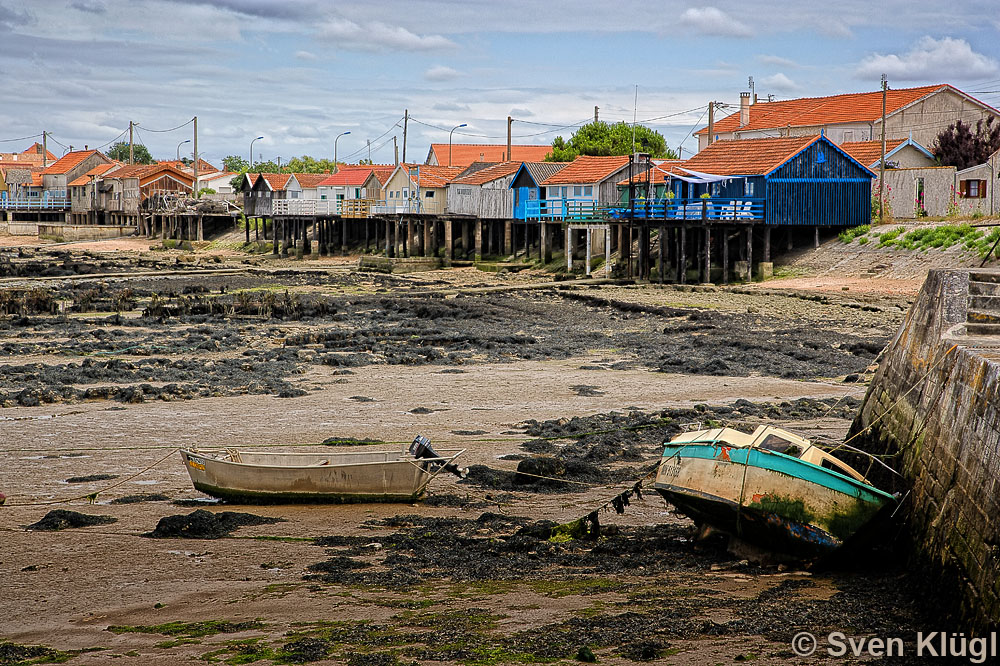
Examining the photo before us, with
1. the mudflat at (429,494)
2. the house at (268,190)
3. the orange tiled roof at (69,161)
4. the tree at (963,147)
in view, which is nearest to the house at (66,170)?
the orange tiled roof at (69,161)

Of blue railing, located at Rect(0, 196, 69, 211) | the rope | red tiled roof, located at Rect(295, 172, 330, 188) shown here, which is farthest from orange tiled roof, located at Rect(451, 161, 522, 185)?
blue railing, located at Rect(0, 196, 69, 211)

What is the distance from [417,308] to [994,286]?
27.1m

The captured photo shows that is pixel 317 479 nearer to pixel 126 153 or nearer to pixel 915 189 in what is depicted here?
pixel 915 189

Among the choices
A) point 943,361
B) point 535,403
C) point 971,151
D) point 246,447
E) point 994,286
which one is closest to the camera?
point 943,361

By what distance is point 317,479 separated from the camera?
14.5 metres

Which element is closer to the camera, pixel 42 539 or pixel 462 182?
pixel 42 539

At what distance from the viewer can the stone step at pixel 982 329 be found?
43.9ft

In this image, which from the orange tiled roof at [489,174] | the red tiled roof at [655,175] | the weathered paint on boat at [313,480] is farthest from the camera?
the orange tiled roof at [489,174]

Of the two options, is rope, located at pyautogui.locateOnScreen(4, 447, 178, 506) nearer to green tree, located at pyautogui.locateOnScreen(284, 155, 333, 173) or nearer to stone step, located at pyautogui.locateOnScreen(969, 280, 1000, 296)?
stone step, located at pyautogui.locateOnScreen(969, 280, 1000, 296)

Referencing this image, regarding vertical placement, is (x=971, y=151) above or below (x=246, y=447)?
above

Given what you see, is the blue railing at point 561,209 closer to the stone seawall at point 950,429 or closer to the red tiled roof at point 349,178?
the red tiled roof at point 349,178

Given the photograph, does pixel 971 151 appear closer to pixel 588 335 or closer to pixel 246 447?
pixel 588 335

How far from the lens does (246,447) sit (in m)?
18.1

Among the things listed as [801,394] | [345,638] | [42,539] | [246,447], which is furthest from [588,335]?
[345,638]
